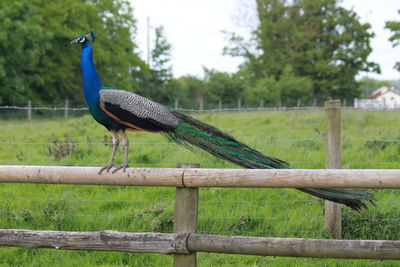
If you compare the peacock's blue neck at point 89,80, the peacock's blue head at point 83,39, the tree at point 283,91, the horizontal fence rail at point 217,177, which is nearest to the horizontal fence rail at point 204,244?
the horizontal fence rail at point 217,177

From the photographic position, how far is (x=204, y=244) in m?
2.98

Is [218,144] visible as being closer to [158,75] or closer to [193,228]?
[193,228]

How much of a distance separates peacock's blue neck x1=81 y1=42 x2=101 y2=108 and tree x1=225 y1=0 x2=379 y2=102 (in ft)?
112

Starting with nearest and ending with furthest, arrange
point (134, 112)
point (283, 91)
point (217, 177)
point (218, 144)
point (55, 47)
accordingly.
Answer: point (217, 177)
point (134, 112)
point (218, 144)
point (55, 47)
point (283, 91)

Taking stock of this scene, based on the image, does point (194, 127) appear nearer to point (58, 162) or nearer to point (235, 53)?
point (58, 162)

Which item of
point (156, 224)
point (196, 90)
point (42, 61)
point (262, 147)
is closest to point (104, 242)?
point (156, 224)

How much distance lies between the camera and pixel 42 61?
87.4ft

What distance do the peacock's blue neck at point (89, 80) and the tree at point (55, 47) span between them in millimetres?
18900

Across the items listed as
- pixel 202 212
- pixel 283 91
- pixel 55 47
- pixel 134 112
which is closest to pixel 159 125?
pixel 134 112

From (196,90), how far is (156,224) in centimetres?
3394

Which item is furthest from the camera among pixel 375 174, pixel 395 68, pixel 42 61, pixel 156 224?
pixel 395 68

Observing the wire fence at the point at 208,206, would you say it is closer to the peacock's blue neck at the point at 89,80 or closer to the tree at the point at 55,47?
the peacock's blue neck at the point at 89,80

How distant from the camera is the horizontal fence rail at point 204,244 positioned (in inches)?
112

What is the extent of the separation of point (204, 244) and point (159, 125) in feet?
2.92
